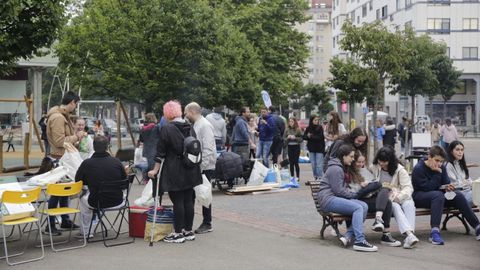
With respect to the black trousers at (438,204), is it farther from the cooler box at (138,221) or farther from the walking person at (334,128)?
the walking person at (334,128)

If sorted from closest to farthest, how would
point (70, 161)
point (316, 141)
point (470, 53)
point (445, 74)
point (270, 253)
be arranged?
point (270, 253) → point (70, 161) → point (316, 141) → point (445, 74) → point (470, 53)

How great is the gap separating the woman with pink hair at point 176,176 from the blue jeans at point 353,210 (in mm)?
1830

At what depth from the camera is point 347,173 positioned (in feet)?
28.8

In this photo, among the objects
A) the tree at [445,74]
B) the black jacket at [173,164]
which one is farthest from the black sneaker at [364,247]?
the tree at [445,74]

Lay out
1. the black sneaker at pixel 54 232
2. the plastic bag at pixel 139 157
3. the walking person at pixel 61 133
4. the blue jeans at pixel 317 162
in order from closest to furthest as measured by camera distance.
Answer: the black sneaker at pixel 54 232, the walking person at pixel 61 133, the blue jeans at pixel 317 162, the plastic bag at pixel 139 157

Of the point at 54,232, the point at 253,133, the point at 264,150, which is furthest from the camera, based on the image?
the point at 253,133

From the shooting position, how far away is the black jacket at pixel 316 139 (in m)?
15.1

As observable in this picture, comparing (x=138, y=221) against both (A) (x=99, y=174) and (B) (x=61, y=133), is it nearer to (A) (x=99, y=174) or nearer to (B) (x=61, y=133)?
(A) (x=99, y=174)

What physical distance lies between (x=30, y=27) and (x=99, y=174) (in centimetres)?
659

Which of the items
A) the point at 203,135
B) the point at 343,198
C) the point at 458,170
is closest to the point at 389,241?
the point at 343,198

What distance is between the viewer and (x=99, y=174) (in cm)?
848

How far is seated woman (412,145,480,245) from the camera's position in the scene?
884 cm

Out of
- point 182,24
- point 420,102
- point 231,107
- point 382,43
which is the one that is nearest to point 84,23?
point 182,24

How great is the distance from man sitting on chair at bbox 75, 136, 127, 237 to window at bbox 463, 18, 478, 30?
58.7 meters
